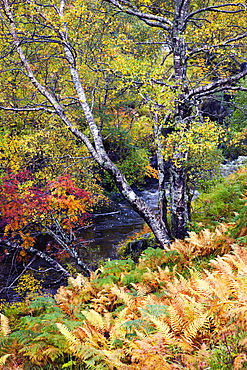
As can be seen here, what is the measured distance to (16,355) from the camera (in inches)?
153

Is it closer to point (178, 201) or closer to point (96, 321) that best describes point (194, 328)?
point (96, 321)

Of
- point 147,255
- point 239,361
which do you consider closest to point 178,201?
point 147,255

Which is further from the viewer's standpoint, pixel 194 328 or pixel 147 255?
pixel 147 255

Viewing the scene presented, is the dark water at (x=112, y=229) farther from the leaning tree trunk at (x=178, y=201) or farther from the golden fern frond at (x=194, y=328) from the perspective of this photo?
the golden fern frond at (x=194, y=328)

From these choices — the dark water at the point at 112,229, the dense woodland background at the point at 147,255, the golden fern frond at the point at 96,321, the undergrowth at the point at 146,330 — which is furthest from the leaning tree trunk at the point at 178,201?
the dark water at the point at 112,229

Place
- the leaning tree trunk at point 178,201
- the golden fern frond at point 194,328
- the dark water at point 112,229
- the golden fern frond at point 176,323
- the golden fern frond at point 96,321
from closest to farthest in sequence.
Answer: the golden fern frond at point 194,328 → the golden fern frond at point 176,323 → the golden fern frond at point 96,321 → the leaning tree trunk at point 178,201 → the dark water at point 112,229

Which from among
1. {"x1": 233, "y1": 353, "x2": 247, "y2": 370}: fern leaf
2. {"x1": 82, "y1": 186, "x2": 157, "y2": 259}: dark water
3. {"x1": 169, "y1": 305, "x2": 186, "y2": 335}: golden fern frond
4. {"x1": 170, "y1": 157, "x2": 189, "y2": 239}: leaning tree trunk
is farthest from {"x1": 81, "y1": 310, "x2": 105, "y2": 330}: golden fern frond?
{"x1": 82, "y1": 186, "x2": 157, "y2": 259}: dark water

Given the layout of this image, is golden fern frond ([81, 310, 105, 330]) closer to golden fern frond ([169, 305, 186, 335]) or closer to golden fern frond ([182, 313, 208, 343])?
golden fern frond ([169, 305, 186, 335])

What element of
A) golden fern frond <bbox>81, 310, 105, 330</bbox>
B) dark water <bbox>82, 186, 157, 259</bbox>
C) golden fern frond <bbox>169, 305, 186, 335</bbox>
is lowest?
dark water <bbox>82, 186, 157, 259</bbox>

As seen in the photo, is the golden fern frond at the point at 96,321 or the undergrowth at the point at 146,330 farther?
the golden fern frond at the point at 96,321

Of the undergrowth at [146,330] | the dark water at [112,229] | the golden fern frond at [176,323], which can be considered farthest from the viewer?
the dark water at [112,229]

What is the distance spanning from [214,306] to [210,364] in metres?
0.76

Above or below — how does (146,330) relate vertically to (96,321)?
above

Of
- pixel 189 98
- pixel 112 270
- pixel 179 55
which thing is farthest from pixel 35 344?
pixel 179 55
